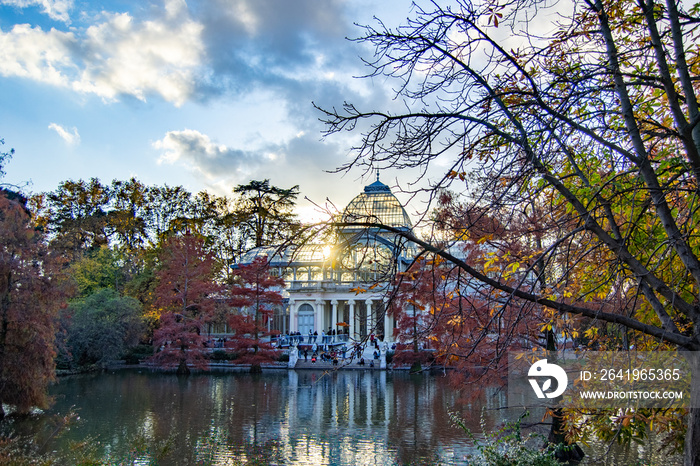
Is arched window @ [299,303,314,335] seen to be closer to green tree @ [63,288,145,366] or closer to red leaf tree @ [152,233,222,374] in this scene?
red leaf tree @ [152,233,222,374]

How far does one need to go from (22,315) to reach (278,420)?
27.3ft

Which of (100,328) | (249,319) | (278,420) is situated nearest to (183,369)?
(249,319)

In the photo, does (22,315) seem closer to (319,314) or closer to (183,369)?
(183,369)

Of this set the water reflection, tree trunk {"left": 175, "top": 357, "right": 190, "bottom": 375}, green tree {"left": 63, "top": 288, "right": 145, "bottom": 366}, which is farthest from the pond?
green tree {"left": 63, "top": 288, "right": 145, "bottom": 366}

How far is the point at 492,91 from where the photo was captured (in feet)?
15.4

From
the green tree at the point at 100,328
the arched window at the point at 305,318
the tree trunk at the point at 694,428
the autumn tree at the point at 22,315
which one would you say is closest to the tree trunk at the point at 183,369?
the green tree at the point at 100,328

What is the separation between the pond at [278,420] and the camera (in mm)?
13258

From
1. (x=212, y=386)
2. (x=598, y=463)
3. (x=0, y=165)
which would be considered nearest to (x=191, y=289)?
(x=212, y=386)

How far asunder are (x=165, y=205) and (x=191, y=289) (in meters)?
21.0

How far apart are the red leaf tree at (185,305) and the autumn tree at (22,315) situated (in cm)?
1349

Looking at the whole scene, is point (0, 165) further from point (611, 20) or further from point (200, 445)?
point (611, 20)

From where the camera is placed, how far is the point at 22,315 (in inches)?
637

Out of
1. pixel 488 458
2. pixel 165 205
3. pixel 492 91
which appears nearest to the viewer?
pixel 492 91

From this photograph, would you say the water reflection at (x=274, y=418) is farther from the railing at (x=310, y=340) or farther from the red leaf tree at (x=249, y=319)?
the railing at (x=310, y=340)
